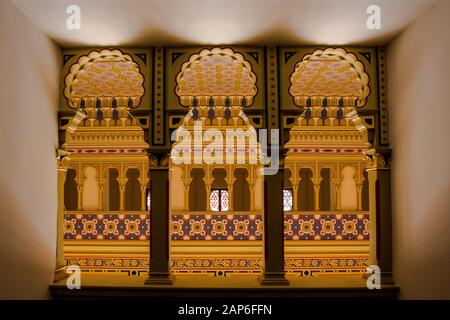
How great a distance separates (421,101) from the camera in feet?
16.4

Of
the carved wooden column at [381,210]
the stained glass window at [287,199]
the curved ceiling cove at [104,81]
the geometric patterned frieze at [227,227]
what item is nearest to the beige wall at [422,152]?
the carved wooden column at [381,210]

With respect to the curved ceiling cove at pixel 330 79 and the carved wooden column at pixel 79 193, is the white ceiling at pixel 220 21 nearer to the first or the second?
the curved ceiling cove at pixel 330 79

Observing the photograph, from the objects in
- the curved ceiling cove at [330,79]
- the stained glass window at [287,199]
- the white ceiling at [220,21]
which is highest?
the white ceiling at [220,21]

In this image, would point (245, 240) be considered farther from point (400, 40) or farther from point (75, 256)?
point (400, 40)

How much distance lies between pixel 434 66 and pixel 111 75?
3.51 metres

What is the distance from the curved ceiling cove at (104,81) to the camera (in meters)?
5.86

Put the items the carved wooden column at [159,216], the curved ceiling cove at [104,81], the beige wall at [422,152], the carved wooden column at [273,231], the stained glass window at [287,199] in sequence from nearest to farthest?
the beige wall at [422,152]
the carved wooden column at [273,231]
the carved wooden column at [159,216]
the curved ceiling cove at [104,81]
the stained glass window at [287,199]

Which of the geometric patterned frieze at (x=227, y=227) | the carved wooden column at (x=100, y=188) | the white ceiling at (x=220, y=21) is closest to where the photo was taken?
the white ceiling at (x=220, y=21)

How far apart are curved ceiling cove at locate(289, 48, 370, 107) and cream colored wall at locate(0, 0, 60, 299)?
2754mm

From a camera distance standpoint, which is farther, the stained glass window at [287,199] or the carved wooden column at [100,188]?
the stained glass window at [287,199]

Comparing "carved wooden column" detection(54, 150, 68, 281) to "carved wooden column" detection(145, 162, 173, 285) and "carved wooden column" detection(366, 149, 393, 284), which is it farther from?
"carved wooden column" detection(366, 149, 393, 284)

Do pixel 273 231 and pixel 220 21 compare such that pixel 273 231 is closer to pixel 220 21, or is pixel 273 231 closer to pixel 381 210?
pixel 381 210

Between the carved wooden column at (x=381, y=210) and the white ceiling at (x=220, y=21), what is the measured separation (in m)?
1.38

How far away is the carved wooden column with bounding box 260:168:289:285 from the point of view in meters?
5.63
